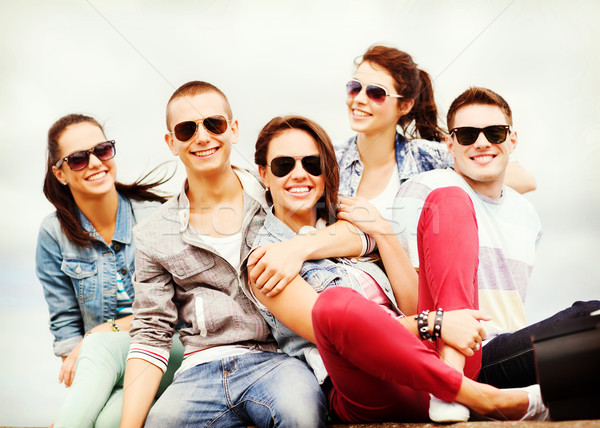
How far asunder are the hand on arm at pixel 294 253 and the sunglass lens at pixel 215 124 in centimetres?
59

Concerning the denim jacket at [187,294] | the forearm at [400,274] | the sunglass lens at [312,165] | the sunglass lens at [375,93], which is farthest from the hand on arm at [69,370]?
the sunglass lens at [375,93]

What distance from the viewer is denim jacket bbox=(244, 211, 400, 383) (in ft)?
7.08

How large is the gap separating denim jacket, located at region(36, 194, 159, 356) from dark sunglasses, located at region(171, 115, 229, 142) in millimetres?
726

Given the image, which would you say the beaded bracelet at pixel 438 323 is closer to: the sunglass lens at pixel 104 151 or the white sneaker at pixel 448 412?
the white sneaker at pixel 448 412

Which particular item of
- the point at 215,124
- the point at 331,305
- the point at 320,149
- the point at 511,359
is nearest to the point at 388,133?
the point at 320,149

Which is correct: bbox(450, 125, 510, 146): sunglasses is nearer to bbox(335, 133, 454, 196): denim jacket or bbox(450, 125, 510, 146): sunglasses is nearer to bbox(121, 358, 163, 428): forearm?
bbox(335, 133, 454, 196): denim jacket

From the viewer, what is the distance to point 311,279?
85.9 inches

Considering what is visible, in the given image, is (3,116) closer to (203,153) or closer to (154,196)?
(154,196)

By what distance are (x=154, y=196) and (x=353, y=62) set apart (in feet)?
4.34

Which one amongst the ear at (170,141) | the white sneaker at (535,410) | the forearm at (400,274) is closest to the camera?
the white sneaker at (535,410)

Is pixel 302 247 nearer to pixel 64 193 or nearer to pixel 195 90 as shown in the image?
pixel 195 90

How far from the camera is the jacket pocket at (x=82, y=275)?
9.46 feet

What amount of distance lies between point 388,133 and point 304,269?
117 centimetres

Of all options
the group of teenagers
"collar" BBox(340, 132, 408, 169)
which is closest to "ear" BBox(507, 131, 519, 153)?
the group of teenagers
